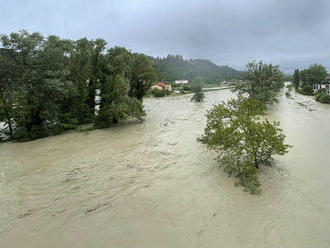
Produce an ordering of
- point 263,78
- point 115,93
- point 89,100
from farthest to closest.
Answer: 1. point 263,78
2. point 89,100
3. point 115,93

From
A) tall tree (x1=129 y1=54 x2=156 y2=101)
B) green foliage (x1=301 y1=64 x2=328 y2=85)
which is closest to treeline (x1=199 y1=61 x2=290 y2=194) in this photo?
tall tree (x1=129 y1=54 x2=156 y2=101)

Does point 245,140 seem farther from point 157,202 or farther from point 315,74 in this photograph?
point 315,74

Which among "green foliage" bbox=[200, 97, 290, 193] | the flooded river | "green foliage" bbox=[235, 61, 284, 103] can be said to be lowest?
the flooded river

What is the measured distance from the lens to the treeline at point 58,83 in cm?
1316

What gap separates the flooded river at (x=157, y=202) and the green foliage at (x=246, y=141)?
1.61ft

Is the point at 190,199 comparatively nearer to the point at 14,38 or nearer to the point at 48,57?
the point at 48,57

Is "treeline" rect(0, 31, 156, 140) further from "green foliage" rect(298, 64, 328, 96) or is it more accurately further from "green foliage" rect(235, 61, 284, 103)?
"green foliage" rect(298, 64, 328, 96)

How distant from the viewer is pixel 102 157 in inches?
405

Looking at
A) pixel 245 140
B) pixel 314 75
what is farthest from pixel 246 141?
pixel 314 75

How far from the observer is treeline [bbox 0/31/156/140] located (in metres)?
13.2

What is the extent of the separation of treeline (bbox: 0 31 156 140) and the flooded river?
449 centimetres

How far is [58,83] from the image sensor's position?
13.9 meters

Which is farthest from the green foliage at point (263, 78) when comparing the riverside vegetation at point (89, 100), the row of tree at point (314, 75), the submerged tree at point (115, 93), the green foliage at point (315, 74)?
the green foliage at point (315, 74)

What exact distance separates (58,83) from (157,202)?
1147 centimetres
